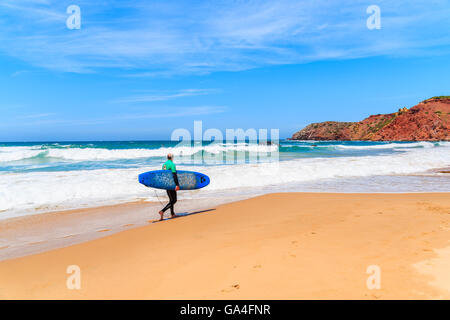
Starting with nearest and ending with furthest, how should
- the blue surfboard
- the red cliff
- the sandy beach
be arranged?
the sandy beach
the blue surfboard
the red cliff

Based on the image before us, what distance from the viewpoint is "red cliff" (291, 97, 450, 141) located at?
81.2 m

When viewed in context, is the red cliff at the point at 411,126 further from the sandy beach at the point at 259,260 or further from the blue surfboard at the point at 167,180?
the sandy beach at the point at 259,260

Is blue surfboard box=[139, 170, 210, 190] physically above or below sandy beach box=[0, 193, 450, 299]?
above

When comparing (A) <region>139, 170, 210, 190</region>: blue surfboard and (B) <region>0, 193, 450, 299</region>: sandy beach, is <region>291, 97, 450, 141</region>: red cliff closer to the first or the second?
(A) <region>139, 170, 210, 190</region>: blue surfboard

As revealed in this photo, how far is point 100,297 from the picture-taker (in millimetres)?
3186

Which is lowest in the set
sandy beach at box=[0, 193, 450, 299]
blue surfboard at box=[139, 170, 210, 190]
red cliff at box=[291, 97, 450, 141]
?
sandy beach at box=[0, 193, 450, 299]

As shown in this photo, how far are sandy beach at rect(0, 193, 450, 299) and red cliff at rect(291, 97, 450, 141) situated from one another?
91.8 meters

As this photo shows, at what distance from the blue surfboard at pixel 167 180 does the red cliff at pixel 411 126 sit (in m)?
90.9

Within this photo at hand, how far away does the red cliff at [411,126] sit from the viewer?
81250mm

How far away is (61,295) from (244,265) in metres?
2.13

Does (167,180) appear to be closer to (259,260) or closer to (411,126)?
(259,260)

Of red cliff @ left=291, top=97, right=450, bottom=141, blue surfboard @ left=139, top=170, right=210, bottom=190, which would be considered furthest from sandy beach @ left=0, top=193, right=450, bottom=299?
red cliff @ left=291, top=97, right=450, bottom=141
